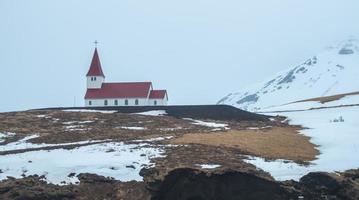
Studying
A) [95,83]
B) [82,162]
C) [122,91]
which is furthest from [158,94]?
[82,162]

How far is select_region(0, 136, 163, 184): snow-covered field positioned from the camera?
36.3 meters

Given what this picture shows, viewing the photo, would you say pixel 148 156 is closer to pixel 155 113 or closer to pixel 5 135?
pixel 5 135

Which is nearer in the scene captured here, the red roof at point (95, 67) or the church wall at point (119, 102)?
the church wall at point (119, 102)

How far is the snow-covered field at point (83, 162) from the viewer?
3628 cm

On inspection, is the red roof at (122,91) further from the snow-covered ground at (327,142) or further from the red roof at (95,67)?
the snow-covered ground at (327,142)

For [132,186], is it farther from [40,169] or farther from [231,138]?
[231,138]

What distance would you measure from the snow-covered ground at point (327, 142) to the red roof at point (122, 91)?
24231 mm

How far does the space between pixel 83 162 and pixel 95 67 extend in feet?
190

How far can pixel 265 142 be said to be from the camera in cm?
4738

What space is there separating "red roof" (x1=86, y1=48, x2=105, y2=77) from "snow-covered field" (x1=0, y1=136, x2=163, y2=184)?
165 feet

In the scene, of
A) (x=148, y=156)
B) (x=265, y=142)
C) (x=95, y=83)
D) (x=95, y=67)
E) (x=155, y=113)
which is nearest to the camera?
(x=148, y=156)

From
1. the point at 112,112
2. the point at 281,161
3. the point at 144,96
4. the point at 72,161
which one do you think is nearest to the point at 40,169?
the point at 72,161

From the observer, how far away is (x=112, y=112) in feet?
232

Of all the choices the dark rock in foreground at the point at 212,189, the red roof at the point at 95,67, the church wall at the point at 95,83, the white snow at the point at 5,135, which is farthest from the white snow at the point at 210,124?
the red roof at the point at 95,67
